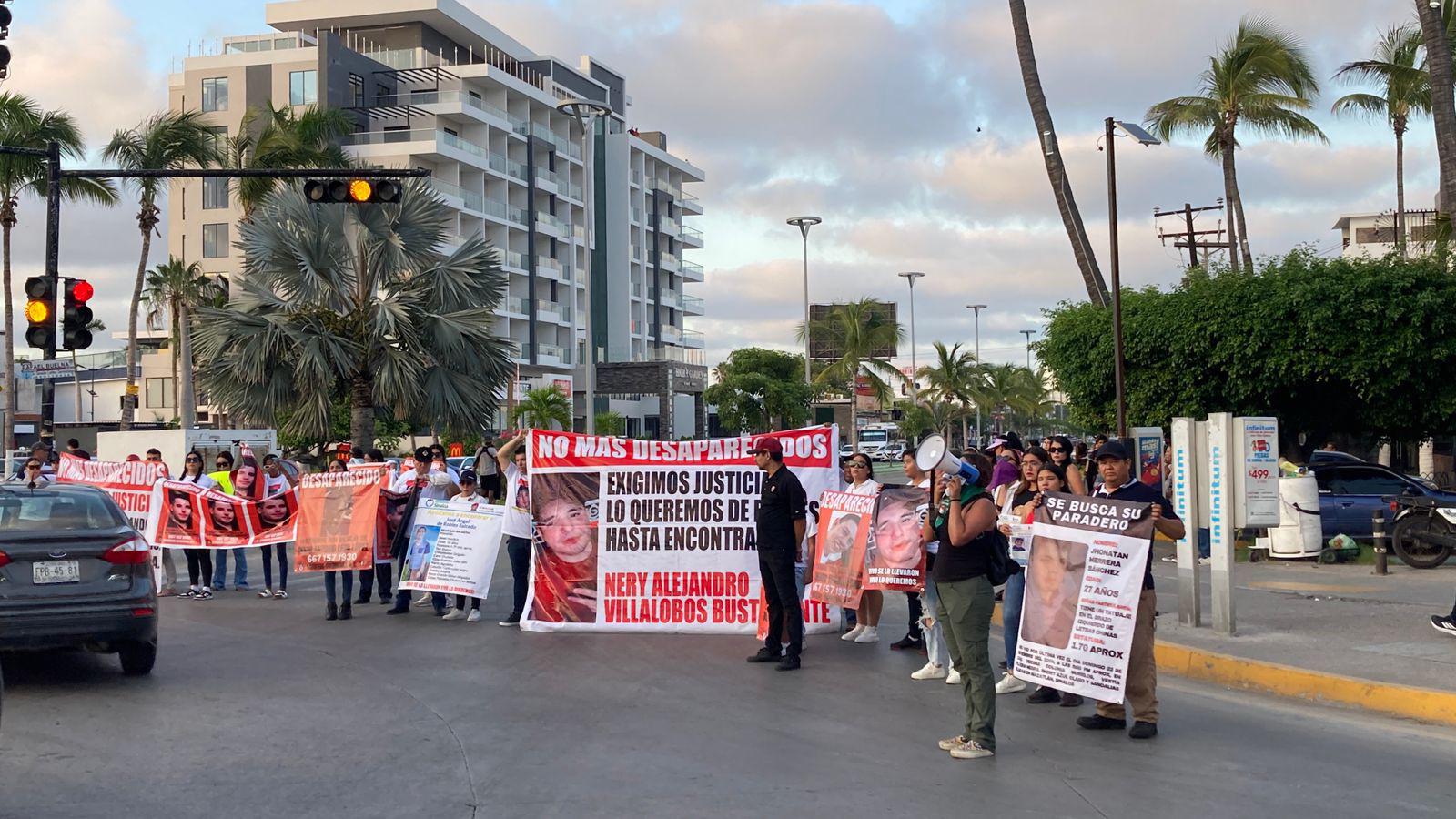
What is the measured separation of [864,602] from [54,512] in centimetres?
660

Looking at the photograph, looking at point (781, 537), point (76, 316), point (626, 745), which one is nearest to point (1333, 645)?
point (781, 537)

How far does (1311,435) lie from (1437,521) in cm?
1141

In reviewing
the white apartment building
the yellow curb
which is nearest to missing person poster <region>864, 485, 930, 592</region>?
the yellow curb

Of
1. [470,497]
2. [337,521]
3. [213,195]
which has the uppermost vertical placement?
[213,195]

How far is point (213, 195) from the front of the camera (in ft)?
212

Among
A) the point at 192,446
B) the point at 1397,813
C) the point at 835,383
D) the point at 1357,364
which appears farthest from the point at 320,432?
the point at 835,383

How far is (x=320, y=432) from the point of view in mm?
28109

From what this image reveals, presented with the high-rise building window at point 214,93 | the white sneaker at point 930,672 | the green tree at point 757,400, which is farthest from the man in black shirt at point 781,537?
the high-rise building window at point 214,93

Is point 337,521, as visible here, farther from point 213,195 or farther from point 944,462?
point 213,195

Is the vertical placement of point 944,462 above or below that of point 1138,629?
above

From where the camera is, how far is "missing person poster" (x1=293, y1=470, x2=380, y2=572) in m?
13.7

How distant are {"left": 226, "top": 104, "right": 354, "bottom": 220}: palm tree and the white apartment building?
8.70 meters

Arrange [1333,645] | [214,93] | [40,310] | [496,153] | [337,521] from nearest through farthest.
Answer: [1333,645]
[337,521]
[40,310]
[214,93]
[496,153]

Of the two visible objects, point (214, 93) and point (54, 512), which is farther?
point (214, 93)
